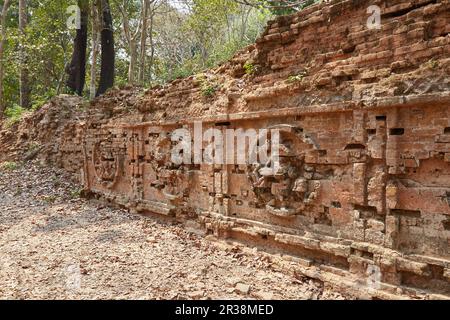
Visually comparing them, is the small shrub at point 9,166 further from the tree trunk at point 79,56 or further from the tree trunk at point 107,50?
the tree trunk at point 79,56

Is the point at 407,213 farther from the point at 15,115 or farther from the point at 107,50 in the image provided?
the point at 15,115

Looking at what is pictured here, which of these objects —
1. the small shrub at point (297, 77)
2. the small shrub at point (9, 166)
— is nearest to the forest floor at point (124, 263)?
the small shrub at point (297, 77)

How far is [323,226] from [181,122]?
3.72 m

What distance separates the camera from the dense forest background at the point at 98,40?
14734 millimetres

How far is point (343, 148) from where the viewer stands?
4.84 meters

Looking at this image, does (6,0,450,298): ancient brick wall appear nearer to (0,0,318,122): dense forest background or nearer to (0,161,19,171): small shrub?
(0,0,318,122): dense forest background

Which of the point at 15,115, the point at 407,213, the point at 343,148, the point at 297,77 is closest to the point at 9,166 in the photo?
the point at 15,115

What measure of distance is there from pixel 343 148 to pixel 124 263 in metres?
3.86

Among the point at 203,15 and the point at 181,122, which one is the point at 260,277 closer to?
the point at 181,122

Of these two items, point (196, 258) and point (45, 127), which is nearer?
point (196, 258)

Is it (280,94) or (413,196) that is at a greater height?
(280,94)

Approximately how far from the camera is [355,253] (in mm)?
4672

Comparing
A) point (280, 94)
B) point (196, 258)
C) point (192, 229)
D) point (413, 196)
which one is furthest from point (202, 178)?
point (413, 196)

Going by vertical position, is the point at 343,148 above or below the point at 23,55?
below
